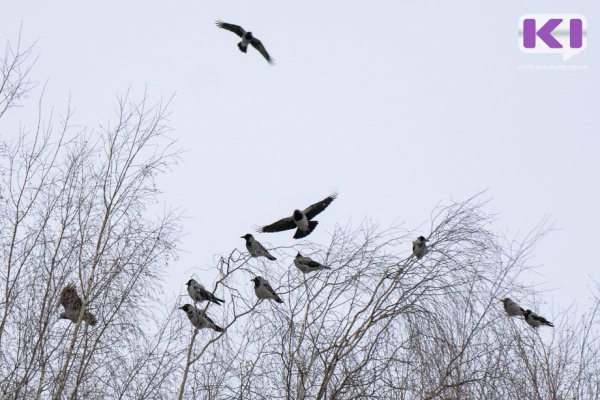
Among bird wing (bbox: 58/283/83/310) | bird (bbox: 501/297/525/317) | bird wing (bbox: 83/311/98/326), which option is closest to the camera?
bird wing (bbox: 83/311/98/326)

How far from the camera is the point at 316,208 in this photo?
1395 cm

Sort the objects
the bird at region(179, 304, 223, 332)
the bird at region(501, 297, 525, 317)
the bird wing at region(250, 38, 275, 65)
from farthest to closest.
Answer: the bird wing at region(250, 38, 275, 65) → the bird at region(501, 297, 525, 317) → the bird at region(179, 304, 223, 332)

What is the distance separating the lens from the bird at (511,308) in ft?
35.1

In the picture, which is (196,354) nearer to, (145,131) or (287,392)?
(287,392)

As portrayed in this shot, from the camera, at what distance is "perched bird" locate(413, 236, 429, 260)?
8.89m

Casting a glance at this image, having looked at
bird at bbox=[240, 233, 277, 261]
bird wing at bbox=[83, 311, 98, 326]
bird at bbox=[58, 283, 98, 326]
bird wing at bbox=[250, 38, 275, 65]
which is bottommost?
bird wing at bbox=[83, 311, 98, 326]

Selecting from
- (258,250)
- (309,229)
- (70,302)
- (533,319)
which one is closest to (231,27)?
(309,229)

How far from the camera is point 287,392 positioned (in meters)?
8.81

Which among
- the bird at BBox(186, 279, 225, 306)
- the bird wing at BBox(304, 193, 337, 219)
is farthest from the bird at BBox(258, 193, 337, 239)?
the bird at BBox(186, 279, 225, 306)

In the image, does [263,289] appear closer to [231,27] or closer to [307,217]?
[307,217]

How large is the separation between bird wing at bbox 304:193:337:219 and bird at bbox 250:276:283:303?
4.51 metres

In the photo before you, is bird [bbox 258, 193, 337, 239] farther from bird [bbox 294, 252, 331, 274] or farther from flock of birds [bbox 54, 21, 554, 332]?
bird [bbox 294, 252, 331, 274]

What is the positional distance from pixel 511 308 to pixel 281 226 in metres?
4.23

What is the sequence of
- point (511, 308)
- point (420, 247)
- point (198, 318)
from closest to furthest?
point (420, 247) < point (198, 318) < point (511, 308)
